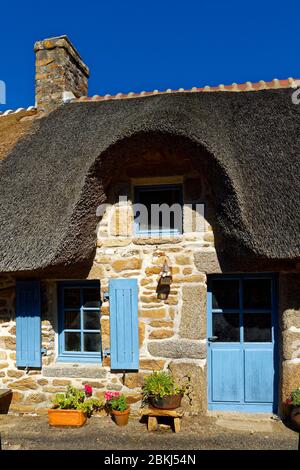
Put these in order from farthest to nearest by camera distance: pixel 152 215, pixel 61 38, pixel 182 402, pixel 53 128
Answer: pixel 61 38, pixel 53 128, pixel 152 215, pixel 182 402

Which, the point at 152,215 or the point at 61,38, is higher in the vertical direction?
the point at 61,38

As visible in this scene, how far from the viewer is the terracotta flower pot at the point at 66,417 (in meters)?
4.16

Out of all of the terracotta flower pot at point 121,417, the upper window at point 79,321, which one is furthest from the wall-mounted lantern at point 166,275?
the terracotta flower pot at point 121,417

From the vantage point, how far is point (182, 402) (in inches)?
167

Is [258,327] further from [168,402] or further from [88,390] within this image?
[88,390]

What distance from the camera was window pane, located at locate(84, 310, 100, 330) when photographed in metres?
4.76

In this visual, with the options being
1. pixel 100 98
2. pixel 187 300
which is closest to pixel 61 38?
pixel 100 98

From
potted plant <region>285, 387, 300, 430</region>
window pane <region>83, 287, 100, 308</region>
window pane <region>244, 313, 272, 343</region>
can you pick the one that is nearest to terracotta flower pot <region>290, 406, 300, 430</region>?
potted plant <region>285, 387, 300, 430</region>

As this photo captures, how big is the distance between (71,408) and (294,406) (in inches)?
98.7

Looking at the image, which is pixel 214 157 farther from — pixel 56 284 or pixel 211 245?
pixel 56 284

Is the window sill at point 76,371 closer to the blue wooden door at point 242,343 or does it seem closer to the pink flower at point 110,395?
the pink flower at point 110,395

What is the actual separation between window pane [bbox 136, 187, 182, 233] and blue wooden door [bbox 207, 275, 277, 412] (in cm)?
87

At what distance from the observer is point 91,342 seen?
4.75 m

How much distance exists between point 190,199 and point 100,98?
2690 mm
